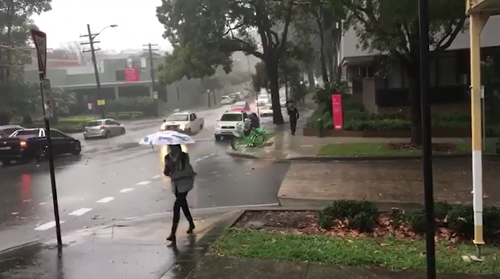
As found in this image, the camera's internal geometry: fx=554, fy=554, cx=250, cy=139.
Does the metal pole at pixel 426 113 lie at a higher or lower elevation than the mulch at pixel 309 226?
higher

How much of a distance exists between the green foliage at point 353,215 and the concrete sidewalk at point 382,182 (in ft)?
8.99

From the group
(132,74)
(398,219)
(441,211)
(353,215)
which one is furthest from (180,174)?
(132,74)

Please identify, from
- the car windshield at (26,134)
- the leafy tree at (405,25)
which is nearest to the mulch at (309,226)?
the leafy tree at (405,25)

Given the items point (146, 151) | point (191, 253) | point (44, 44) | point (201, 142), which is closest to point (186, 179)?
point (191, 253)

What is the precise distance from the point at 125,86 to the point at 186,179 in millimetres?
64314

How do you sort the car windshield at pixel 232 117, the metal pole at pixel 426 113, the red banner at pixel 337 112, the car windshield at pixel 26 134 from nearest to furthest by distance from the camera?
the metal pole at pixel 426 113, the car windshield at pixel 26 134, the red banner at pixel 337 112, the car windshield at pixel 232 117

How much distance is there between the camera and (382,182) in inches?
551

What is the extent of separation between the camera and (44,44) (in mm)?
8406

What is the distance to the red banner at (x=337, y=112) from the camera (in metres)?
25.6

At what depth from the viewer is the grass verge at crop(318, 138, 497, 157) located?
60.4 ft

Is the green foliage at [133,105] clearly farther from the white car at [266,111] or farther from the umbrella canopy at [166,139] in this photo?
the umbrella canopy at [166,139]

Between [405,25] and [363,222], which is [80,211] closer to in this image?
[363,222]

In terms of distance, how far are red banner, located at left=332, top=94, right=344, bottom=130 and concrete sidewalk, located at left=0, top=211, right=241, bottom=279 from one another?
16.5m

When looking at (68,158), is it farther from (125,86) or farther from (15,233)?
(125,86)
